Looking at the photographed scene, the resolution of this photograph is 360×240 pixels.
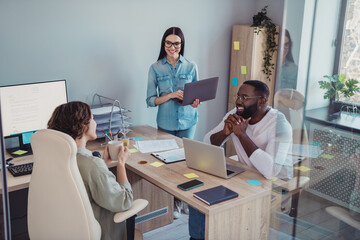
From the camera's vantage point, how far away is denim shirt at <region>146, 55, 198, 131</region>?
330 cm

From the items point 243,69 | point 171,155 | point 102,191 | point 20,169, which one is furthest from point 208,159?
point 243,69

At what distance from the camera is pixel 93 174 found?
5.83 feet

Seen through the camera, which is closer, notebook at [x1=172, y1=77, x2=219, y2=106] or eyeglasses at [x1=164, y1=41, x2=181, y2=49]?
notebook at [x1=172, y1=77, x2=219, y2=106]

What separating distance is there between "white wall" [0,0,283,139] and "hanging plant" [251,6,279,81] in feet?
0.47

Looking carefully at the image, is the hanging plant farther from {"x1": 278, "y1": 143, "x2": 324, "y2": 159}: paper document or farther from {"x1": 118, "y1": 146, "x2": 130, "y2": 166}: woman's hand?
{"x1": 278, "y1": 143, "x2": 324, "y2": 159}: paper document

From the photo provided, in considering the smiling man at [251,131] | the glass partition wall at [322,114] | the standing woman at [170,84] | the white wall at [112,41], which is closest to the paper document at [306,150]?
the glass partition wall at [322,114]

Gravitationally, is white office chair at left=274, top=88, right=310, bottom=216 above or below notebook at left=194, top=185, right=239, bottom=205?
above

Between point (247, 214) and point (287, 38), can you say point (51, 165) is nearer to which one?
point (247, 214)

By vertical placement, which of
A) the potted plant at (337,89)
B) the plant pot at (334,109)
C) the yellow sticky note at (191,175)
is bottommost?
the yellow sticky note at (191,175)

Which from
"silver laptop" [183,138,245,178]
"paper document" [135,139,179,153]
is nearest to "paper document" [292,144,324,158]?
"silver laptop" [183,138,245,178]

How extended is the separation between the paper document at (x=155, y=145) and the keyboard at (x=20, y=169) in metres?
0.75

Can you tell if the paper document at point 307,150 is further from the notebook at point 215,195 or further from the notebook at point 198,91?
the notebook at point 198,91

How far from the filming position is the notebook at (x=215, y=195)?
195cm

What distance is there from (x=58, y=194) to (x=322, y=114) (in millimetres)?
1244
